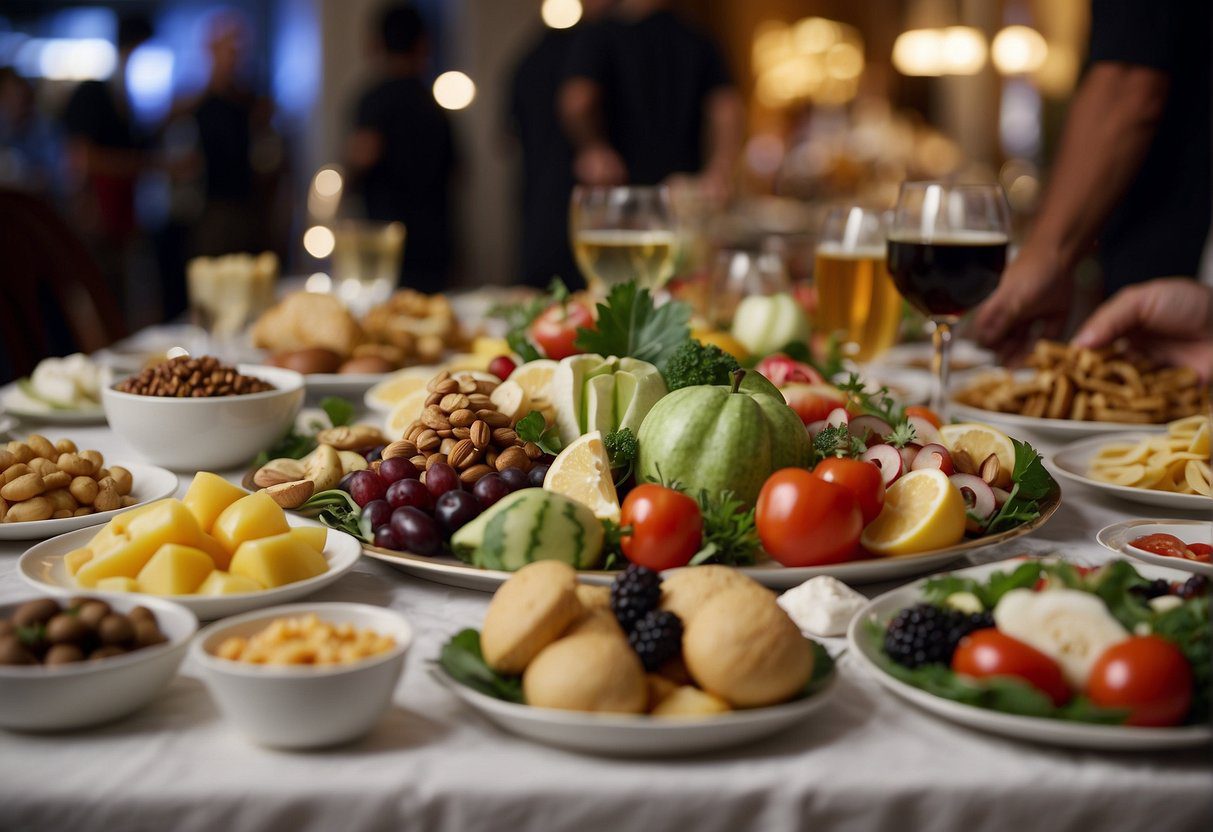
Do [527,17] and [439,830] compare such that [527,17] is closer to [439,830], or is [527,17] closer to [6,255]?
[6,255]

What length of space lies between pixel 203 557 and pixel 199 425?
0.54 m

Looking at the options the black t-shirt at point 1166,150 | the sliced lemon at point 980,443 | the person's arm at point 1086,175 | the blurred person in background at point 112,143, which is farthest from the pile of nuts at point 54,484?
the blurred person in background at point 112,143

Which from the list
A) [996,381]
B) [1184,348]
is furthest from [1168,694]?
[1184,348]

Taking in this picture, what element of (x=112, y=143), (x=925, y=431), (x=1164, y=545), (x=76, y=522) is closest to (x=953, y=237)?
(x=925, y=431)

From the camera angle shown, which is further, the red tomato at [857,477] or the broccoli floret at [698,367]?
the broccoli floret at [698,367]

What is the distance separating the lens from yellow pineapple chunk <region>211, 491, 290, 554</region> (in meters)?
1.02

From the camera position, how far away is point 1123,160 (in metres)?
2.49

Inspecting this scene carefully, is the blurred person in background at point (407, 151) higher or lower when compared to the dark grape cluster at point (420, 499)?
higher

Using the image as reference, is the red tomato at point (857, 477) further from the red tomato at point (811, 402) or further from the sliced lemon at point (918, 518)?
the red tomato at point (811, 402)

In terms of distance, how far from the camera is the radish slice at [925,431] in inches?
53.9

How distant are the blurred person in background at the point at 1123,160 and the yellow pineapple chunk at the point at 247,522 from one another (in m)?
1.59

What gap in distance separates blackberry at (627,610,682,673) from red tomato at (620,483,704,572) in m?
0.20

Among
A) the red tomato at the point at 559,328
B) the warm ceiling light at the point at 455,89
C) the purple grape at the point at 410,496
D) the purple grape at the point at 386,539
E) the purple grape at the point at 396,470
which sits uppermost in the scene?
the warm ceiling light at the point at 455,89

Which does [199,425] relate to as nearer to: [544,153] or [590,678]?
[590,678]
